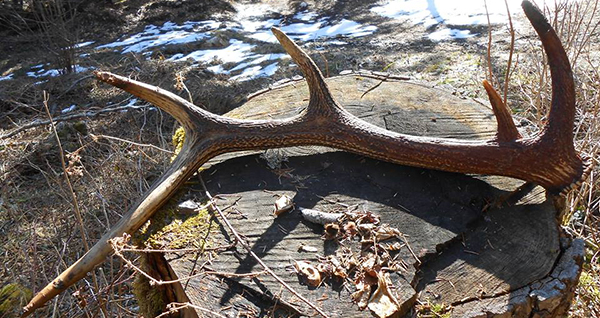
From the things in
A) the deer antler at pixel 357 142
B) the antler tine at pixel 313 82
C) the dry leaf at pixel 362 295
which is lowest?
the dry leaf at pixel 362 295

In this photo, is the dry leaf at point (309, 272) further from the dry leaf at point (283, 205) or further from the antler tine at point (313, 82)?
the antler tine at point (313, 82)

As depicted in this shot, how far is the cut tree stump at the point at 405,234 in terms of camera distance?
1.73 meters

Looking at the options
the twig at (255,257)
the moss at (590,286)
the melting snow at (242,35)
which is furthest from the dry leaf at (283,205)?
the melting snow at (242,35)

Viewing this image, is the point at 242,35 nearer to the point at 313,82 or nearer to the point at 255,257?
the point at 313,82

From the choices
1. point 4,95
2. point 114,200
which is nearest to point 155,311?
point 114,200

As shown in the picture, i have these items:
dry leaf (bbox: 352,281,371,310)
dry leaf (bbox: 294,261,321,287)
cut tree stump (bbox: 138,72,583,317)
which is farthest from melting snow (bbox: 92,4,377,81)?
dry leaf (bbox: 352,281,371,310)

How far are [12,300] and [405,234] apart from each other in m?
1.78

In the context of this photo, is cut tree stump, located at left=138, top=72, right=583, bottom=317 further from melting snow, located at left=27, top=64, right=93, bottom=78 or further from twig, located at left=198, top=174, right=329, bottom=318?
melting snow, located at left=27, top=64, right=93, bottom=78

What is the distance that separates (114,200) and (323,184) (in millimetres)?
1948

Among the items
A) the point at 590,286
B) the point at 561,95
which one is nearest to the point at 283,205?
the point at 561,95

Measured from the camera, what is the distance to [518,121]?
2.75m

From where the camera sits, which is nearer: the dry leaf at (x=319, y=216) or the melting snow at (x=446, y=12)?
the dry leaf at (x=319, y=216)

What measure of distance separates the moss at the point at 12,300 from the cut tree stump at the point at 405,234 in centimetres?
69

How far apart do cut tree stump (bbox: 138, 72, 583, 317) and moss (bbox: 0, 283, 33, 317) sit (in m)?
0.69
